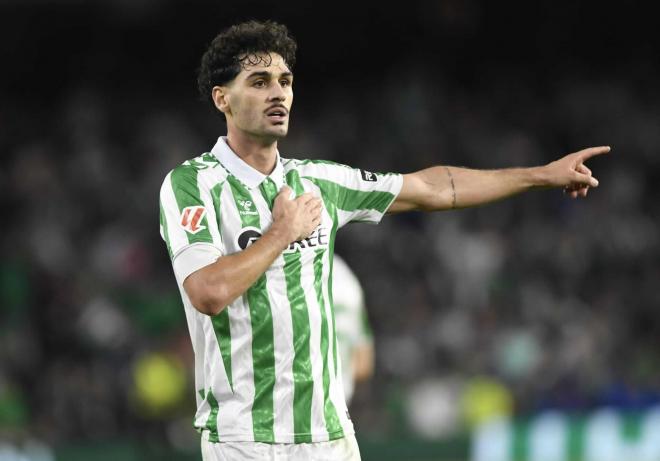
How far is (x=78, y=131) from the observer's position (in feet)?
42.1

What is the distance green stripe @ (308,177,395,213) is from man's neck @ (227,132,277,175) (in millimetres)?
163

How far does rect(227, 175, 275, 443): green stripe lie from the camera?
3809 millimetres

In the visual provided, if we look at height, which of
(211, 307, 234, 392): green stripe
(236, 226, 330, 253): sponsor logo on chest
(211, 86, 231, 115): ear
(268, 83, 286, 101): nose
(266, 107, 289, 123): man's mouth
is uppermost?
(211, 86, 231, 115): ear

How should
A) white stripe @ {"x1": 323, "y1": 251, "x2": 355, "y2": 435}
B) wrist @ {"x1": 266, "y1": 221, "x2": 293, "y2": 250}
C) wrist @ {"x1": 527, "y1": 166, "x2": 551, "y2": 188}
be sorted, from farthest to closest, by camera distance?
wrist @ {"x1": 527, "y1": 166, "x2": 551, "y2": 188}, white stripe @ {"x1": 323, "y1": 251, "x2": 355, "y2": 435}, wrist @ {"x1": 266, "y1": 221, "x2": 293, "y2": 250}

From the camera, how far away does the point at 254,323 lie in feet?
12.5

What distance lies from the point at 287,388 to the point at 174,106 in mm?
10045

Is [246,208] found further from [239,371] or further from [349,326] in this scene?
[349,326]

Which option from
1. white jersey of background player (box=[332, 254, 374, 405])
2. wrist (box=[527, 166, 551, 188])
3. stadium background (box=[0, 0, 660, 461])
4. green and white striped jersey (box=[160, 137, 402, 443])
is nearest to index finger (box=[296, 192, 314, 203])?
green and white striped jersey (box=[160, 137, 402, 443])

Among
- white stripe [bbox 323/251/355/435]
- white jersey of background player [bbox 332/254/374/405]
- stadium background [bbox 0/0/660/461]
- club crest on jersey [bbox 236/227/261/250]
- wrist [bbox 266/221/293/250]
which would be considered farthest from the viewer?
stadium background [bbox 0/0/660/461]

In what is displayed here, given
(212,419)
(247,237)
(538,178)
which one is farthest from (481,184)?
(212,419)

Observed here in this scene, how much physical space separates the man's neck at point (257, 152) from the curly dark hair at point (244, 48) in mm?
212

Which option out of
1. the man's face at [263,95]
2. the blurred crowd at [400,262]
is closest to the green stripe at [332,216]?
the man's face at [263,95]

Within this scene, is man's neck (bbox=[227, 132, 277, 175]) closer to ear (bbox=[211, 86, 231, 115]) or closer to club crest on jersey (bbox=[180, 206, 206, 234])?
ear (bbox=[211, 86, 231, 115])

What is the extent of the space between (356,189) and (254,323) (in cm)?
66
